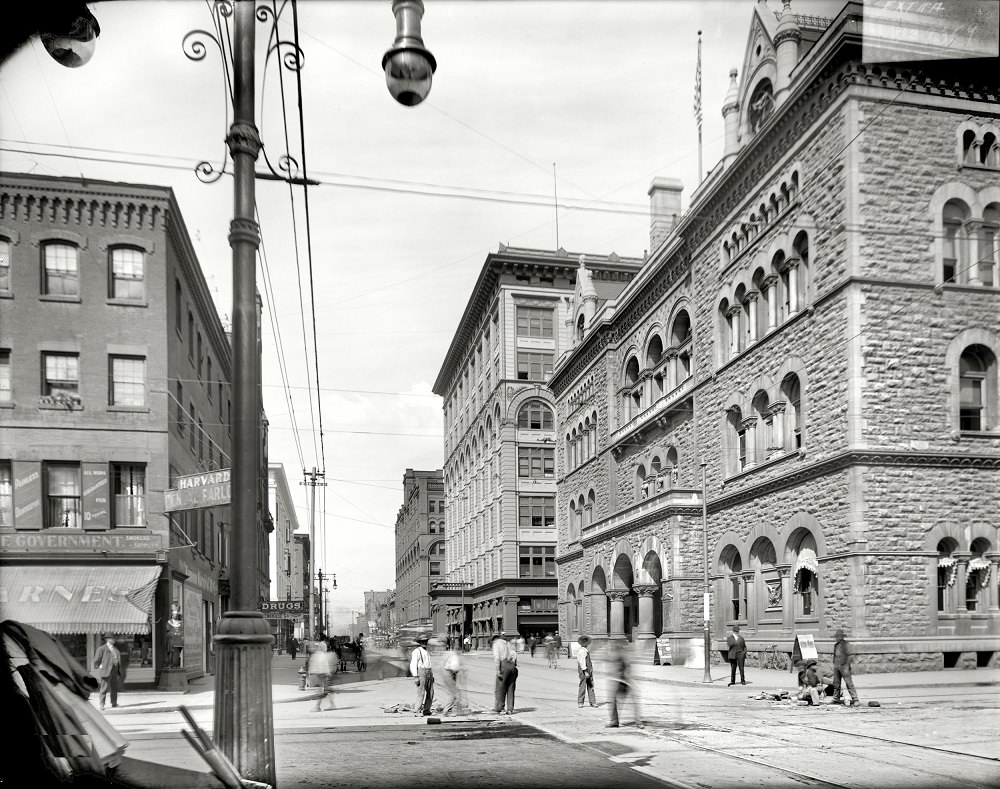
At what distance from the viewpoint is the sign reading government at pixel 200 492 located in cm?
2255

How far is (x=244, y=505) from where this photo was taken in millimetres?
7957

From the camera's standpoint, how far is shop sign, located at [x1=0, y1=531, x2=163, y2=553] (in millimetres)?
24344

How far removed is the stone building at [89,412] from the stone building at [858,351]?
16399mm

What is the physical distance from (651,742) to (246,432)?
28.6 ft

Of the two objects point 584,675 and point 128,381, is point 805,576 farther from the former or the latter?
point 128,381

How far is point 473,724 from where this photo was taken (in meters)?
16.4

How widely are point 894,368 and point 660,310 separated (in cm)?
1790

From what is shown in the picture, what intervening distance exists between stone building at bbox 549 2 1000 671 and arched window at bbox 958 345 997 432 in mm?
51

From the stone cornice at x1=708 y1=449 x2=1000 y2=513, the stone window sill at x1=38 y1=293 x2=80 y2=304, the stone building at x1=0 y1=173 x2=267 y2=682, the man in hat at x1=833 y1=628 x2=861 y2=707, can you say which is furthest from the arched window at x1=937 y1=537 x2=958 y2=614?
the stone window sill at x1=38 y1=293 x2=80 y2=304

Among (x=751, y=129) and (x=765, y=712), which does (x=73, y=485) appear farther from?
(x=751, y=129)

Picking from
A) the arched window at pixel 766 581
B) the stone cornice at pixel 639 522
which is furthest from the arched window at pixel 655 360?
the arched window at pixel 766 581

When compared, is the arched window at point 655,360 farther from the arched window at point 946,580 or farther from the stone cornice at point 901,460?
the arched window at point 946,580

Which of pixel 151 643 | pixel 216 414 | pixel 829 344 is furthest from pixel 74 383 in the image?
pixel 829 344

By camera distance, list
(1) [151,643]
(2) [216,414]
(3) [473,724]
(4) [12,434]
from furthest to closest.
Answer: (2) [216,414] → (1) [151,643] → (4) [12,434] → (3) [473,724]
